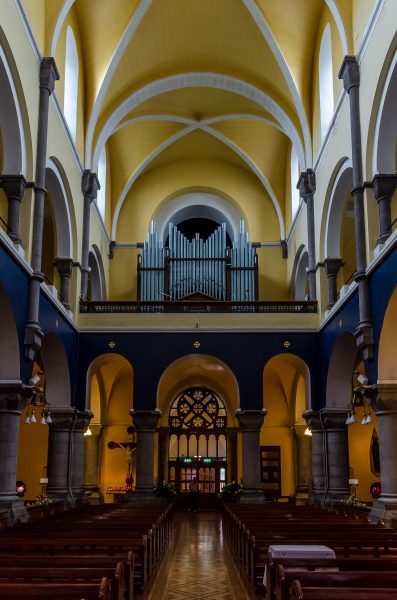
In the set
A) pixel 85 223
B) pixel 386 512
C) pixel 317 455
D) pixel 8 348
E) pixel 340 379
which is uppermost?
pixel 85 223

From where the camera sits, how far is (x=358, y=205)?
15977mm

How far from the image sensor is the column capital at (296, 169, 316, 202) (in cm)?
2236

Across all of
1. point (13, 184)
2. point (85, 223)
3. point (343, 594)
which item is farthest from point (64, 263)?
point (343, 594)

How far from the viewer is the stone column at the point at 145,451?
2131 centimetres

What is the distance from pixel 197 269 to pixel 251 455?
9217 millimetres

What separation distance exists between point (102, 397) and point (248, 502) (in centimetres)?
869

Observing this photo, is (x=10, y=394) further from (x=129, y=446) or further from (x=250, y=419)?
(x=129, y=446)

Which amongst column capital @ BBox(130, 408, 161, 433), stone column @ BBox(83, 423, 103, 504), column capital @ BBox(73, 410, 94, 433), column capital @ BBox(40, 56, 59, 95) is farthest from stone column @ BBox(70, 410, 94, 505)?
column capital @ BBox(40, 56, 59, 95)

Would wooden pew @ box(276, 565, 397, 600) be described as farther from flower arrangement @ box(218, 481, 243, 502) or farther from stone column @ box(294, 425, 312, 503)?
stone column @ box(294, 425, 312, 503)

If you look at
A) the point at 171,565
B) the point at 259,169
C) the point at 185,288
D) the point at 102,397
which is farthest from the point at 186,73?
the point at 171,565

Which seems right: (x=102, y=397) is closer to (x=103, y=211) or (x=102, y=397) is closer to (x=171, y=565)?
(x=103, y=211)

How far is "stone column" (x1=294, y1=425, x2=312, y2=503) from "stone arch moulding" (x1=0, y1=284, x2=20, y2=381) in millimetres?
14734

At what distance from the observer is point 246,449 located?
847 inches

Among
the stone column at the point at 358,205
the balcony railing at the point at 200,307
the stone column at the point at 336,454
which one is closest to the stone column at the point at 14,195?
the balcony railing at the point at 200,307
